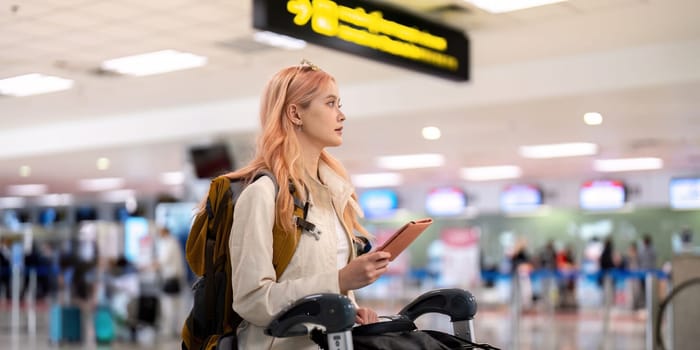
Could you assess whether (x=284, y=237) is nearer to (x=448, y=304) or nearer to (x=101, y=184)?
(x=448, y=304)

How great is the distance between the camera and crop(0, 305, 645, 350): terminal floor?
11.9m

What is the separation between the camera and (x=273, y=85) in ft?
8.58

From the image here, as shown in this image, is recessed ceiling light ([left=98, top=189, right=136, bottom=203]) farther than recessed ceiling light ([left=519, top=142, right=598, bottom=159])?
Yes

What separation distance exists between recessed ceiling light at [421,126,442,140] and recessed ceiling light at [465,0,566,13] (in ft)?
16.5

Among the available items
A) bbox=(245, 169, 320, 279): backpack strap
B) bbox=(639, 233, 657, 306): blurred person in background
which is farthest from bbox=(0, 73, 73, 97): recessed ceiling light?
bbox=(639, 233, 657, 306): blurred person in background

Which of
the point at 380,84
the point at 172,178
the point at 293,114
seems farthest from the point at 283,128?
the point at 172,178

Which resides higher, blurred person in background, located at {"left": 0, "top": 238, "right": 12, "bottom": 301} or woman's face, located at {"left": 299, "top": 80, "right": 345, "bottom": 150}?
woman's face, located at {"left": 299, "top": 80, "right": 345, "bottom": 150}

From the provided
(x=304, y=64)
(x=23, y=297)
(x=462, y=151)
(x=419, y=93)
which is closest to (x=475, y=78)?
(x=419, y=93)

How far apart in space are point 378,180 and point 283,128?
65.2 feet

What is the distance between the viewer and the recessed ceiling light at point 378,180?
21.1 m

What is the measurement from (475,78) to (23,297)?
18.0m

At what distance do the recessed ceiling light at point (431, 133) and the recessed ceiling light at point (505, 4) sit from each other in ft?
16.5

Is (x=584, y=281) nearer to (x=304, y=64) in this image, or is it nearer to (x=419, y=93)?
(x=419, y=93)

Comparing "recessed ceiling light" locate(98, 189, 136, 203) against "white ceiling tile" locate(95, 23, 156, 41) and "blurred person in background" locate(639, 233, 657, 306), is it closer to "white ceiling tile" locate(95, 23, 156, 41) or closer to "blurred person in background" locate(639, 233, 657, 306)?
"blurred person in background" locate(639, 233, 657, 306)
